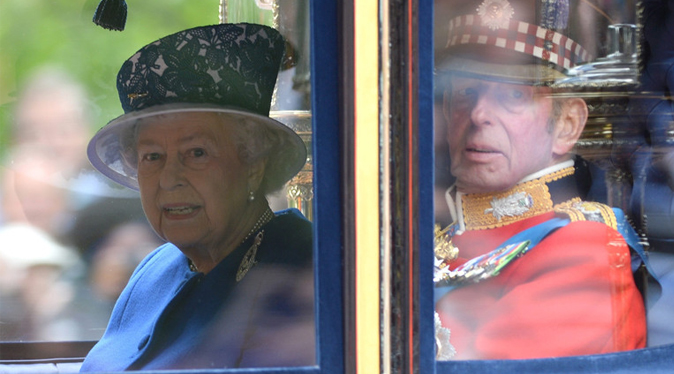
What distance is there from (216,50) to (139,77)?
17cm

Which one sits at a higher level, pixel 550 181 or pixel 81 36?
pixel 81 36

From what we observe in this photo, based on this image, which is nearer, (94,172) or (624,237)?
(94,172)

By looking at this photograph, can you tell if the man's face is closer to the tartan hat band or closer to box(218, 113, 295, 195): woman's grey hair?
the tartan hat band

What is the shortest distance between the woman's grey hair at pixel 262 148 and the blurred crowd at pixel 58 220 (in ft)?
0.35

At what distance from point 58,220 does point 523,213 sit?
101 centimetres

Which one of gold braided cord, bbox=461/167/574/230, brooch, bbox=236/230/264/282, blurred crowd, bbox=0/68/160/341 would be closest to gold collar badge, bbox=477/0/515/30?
gold braided cord, bbox=461/167/574/230

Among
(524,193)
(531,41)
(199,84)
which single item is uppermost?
(531,41)

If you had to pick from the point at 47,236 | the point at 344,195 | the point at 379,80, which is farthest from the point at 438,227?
the point at 47,236

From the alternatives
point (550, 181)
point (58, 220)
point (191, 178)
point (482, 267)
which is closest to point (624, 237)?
point (550, 181)

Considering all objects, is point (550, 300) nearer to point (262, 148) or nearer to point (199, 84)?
point (262, 148)

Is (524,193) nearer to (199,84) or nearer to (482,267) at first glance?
(482,267)

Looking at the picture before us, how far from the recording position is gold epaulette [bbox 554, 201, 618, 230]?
1650 millimetres

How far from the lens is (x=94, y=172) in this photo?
1469 mm

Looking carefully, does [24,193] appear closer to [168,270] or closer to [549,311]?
[168,270]
